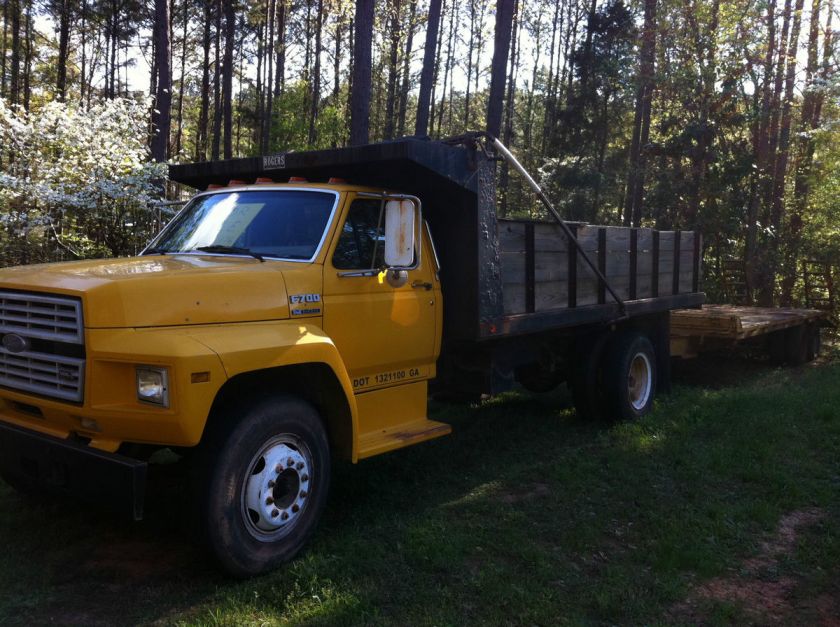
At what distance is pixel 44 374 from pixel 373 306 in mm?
2064

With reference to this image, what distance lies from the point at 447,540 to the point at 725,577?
170cm

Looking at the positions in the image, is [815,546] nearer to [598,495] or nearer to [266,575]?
[598,495]

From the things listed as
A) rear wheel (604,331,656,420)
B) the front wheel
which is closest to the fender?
the front wheel

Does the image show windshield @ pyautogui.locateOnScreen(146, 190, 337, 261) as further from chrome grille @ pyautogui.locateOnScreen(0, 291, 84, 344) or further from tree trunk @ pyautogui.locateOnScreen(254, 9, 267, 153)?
tree trunk @ pyautogui.locateOnScreen(254, 9, 267, 153)

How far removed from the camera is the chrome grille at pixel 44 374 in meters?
3.73

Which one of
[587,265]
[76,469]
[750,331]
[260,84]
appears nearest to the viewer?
[76,469]

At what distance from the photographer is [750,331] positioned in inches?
387

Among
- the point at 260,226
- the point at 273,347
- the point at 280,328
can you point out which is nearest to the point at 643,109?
the point at 260,226

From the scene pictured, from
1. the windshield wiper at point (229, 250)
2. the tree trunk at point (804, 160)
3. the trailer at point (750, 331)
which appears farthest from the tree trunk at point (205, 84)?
the windshield wiper at point (229, 250)

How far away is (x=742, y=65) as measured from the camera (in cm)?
1661

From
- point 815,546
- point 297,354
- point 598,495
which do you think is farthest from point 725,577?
point 297,354

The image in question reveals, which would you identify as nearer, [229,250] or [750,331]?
[229,250]

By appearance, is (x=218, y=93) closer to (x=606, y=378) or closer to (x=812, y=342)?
(x=812, y=342)

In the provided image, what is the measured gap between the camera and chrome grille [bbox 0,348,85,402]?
3730 mm
